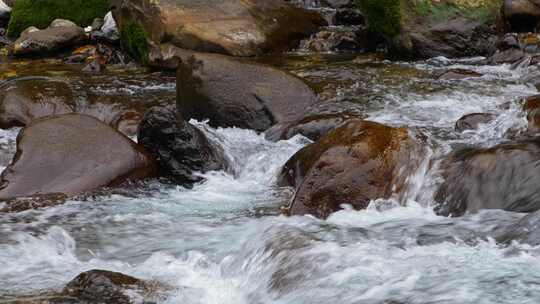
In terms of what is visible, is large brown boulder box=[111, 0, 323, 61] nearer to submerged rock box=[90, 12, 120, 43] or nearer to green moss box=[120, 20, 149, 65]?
green moss box=[120, 20, 149, 65]

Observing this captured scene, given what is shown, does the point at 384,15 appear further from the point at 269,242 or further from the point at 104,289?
A: the point at 104,289

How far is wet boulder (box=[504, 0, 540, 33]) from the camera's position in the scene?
1119 centimetres

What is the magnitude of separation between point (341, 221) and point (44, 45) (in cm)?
957

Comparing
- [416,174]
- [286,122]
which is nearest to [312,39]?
[286,122]

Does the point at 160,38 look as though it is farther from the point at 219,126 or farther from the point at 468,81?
the point at 468,81

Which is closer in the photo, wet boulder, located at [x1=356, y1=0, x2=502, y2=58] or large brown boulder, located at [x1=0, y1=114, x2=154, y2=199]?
large brown boulder, located at [x1=0, y1=114, x2=154, y2=199]

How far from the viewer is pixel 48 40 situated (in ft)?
44.2

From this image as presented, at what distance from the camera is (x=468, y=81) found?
9305 millimetres

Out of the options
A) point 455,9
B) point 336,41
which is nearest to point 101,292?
point 455,9

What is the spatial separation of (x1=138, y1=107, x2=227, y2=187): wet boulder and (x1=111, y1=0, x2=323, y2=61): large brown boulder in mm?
4245

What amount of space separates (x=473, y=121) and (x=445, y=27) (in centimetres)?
374

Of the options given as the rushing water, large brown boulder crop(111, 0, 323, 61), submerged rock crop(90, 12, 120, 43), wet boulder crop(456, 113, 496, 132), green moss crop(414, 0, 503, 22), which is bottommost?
the rushing water

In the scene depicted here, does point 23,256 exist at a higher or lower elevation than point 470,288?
lower

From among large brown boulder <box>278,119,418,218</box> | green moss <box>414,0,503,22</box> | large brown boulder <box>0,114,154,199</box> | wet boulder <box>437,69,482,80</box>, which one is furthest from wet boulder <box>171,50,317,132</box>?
green moss <box>414,0,503,22</box>
